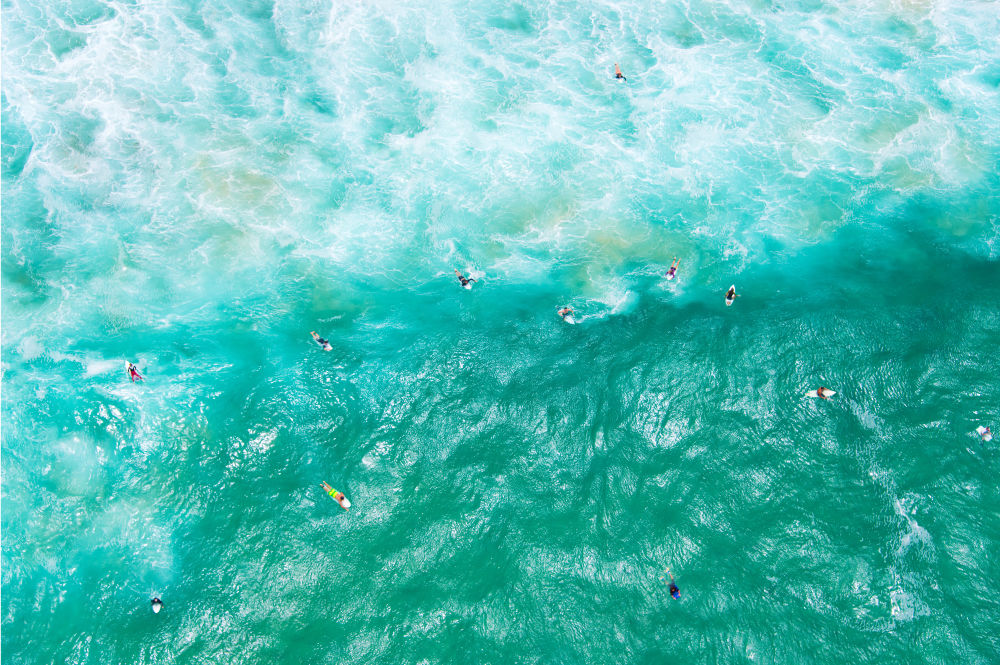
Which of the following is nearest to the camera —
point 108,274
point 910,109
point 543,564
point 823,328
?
point 543,564

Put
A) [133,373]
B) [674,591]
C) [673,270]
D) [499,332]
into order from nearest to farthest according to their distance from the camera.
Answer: [674,591], [133,373], [499,332], [673,270]

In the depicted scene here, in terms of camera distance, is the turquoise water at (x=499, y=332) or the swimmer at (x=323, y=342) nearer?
the turquoise water at (x=499, y=332)

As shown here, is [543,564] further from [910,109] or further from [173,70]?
[173,70]

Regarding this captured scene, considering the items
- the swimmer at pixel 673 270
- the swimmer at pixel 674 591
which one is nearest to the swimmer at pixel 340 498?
the swimmer at pixel 674 591

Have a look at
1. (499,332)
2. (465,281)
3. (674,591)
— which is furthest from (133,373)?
(674,591)

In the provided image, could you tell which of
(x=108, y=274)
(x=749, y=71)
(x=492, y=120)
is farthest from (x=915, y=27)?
(x=108, y=274)

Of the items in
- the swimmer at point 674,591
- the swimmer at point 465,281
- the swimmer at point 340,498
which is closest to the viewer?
the swimmer at point 674,591

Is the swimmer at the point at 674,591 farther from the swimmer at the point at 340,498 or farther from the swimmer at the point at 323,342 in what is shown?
the swimmer at the point at 323,342

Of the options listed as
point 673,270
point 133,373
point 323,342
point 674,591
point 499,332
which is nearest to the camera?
point 674,591

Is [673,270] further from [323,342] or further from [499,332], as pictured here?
[323,342]
